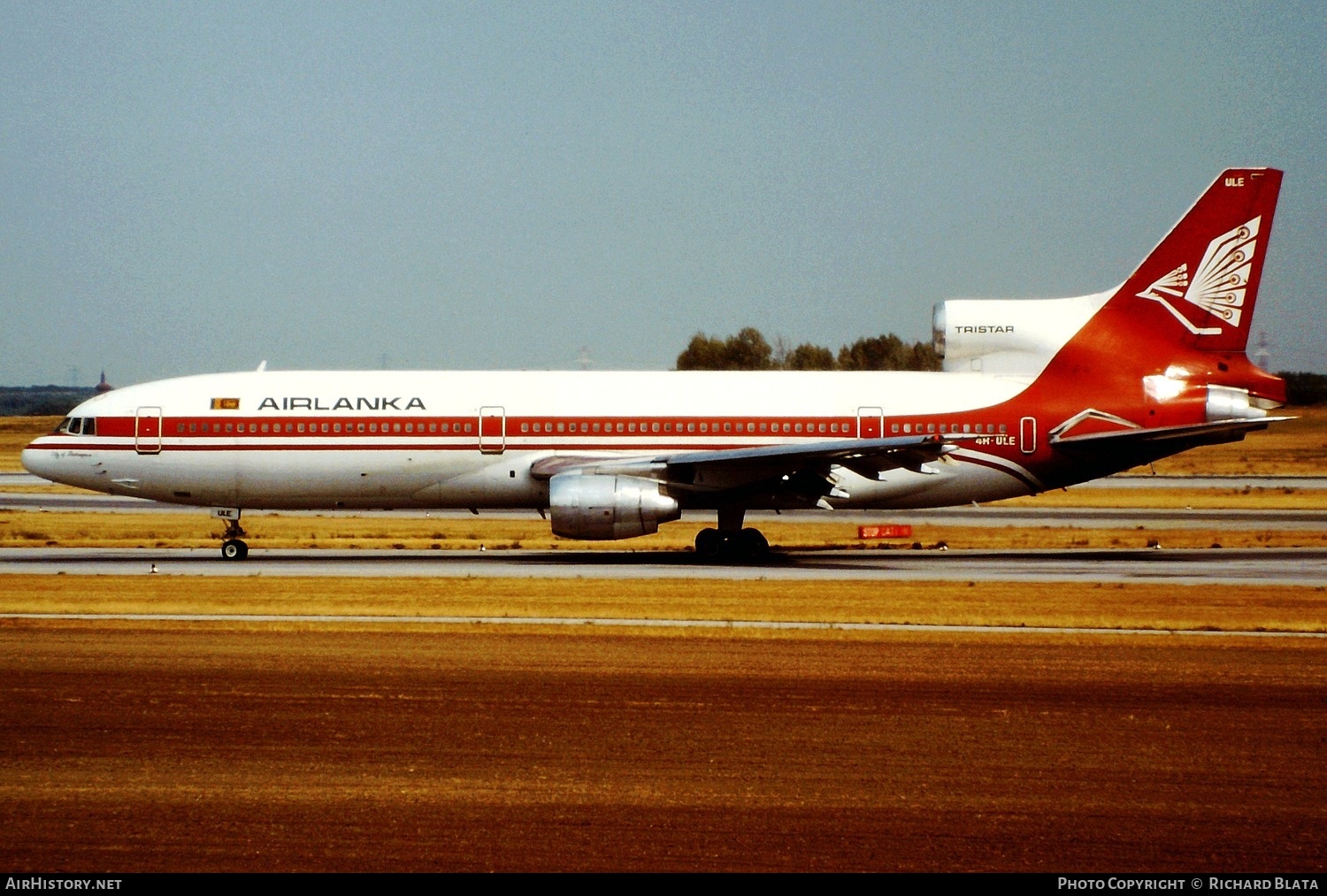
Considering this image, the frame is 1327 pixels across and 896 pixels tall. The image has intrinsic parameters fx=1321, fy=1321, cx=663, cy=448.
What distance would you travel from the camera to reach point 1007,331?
33281 mm

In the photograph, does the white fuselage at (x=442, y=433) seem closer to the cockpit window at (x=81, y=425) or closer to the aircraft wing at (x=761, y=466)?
the cockpit window at (x=81, y=425)

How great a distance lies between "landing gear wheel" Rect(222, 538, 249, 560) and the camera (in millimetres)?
30281

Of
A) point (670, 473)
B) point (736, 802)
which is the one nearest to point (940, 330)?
point (670, 473)

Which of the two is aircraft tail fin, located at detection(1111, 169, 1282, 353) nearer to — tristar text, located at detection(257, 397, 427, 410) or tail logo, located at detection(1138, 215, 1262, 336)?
tail logo, located at detection(1138, 215, 1262, 336)

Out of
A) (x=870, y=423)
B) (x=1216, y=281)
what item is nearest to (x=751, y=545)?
(x=870, y=423)

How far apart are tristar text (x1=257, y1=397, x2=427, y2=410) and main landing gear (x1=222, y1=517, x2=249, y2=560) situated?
9.63 ft

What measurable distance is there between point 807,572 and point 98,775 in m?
18.6

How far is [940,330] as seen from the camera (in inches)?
1341

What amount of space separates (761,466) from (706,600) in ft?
23.5

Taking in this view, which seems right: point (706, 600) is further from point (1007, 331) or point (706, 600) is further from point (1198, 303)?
point (1198, 303)

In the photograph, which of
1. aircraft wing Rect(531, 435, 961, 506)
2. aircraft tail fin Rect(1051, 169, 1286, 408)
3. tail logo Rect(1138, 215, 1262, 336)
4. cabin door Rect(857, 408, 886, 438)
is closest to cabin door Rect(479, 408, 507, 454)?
aircraft wing Rect(531, 435, 961, 506)

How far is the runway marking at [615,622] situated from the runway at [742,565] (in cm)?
597

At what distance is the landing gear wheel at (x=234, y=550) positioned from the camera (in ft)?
99.3

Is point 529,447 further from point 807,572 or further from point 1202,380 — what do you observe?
point 1202,380
